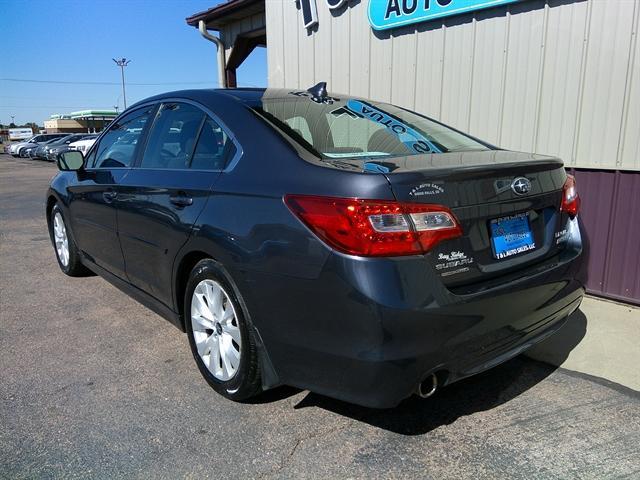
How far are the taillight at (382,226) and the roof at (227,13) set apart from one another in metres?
7.18

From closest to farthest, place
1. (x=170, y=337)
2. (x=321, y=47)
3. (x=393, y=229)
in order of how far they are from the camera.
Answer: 1. (x=393, y=229)
2. (x=170, y=337)
3. (x=321, y=47)

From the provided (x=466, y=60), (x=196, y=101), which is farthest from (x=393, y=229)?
(x=466, y=60)

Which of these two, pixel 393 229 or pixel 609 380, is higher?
pixel 393 229

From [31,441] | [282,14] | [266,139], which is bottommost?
[31,441]

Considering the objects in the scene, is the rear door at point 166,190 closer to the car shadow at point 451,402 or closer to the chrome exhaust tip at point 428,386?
the car shadow at point 451,402

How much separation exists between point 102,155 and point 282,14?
3796 millimetres

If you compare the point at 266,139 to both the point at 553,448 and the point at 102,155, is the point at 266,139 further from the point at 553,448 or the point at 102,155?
the point at 102,155

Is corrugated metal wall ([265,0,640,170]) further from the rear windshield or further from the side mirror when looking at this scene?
the side mirror

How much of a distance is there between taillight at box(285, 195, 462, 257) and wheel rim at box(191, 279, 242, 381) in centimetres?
81

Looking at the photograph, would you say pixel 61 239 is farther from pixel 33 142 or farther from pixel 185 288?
pixel 33 142

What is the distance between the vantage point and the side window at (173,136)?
316 cm

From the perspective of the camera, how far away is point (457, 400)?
9.36 feet

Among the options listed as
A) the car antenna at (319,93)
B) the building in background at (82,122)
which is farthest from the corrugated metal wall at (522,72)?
→ the building in background at (82,122)

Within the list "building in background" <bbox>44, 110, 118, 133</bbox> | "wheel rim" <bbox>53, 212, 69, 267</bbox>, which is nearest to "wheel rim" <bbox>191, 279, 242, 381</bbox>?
"wheel rim" <bbox>53, 212, 69, 267</bbox>
